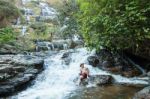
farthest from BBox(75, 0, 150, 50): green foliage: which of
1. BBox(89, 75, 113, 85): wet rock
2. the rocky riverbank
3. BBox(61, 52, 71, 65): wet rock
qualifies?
the rocky riverbank

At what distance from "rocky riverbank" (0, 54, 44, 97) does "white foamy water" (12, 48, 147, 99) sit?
0.42 metres

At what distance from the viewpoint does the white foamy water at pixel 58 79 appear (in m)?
13.4

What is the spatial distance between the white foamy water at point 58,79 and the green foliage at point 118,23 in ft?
6.78

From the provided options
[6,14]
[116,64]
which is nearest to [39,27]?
[6,14]

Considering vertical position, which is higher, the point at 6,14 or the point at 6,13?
the point at 6,13

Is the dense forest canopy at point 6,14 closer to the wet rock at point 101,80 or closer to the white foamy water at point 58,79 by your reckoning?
the white foamy water at point 58,79

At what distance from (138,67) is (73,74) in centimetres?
395

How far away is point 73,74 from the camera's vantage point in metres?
17.4

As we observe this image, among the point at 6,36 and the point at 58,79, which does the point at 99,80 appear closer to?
the point at 58,79

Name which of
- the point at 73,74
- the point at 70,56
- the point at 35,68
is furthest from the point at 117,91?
the point at 70,56

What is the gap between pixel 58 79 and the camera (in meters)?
16.5

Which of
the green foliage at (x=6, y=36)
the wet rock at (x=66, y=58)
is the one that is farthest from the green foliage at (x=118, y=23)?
the green foliage at (x=6, y=36)

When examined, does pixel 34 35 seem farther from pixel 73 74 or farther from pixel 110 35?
pixel 110 35

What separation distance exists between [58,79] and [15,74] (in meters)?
2.66
